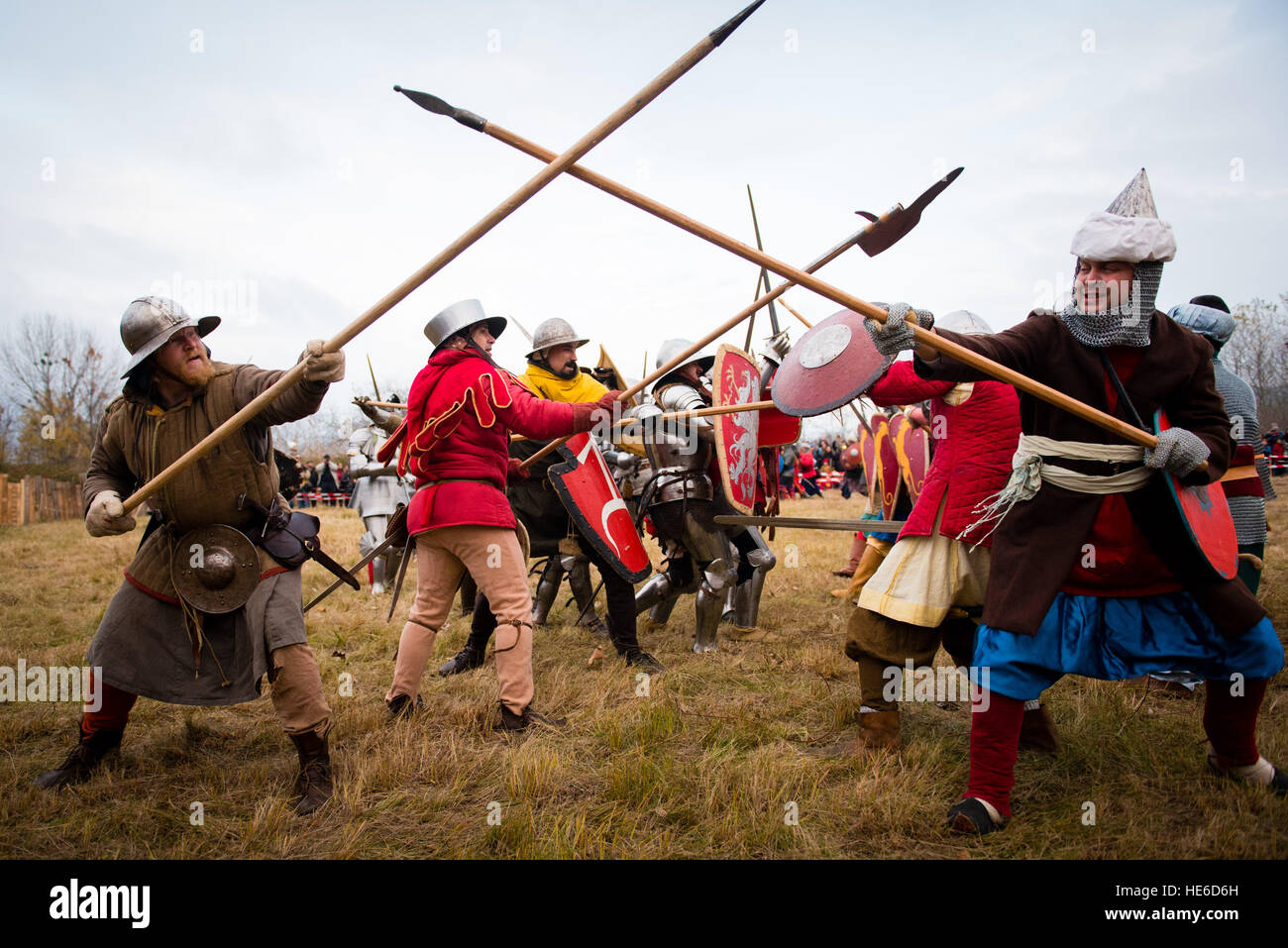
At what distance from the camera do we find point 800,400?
2.49 metres

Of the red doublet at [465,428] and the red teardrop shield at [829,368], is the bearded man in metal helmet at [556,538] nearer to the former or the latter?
the red doublet at [465,428]

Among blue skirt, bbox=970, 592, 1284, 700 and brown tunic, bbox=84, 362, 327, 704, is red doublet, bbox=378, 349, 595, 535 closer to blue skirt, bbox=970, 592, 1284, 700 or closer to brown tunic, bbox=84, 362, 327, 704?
brown tunic, bbox=84, 362, 327, 704

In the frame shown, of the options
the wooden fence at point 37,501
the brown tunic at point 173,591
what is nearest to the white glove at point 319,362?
the brown tunic at point 173,591

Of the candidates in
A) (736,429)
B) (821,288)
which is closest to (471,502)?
(736,429)

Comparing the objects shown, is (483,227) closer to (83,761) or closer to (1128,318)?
(1128,318)

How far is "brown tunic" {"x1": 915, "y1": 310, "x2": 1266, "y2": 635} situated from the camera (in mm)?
2154

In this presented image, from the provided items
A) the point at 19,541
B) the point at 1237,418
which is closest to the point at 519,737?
the point at 1237,418

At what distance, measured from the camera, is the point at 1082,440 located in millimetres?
2229

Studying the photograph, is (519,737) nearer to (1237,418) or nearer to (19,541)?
(1237,418)

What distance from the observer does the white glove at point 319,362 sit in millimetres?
2396

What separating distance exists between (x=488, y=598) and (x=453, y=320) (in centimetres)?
126

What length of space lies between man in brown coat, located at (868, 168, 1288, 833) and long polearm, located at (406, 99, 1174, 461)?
61mm
